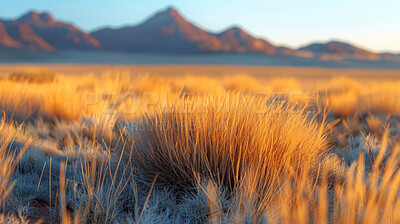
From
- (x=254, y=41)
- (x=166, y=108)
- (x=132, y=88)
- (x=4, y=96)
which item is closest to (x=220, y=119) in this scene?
(x=166, y=108)

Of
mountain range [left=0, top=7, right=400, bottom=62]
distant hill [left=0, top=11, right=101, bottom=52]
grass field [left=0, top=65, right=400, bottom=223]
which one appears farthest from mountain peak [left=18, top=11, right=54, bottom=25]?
grass field [left=0, top=65, right=400, bottom=223]

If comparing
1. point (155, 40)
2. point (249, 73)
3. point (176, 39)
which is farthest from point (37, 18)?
point (249, 73)

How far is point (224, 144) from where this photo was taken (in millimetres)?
2387

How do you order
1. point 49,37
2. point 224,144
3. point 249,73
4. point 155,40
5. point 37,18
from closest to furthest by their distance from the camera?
point 224,144, point 249,73, point 49,37, point 155,40, point 37,18

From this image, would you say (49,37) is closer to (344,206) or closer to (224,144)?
(224,144)

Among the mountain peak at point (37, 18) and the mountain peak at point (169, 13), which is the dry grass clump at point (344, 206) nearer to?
the mountain peak at point (169, 13)

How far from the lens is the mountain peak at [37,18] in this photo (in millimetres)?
152000

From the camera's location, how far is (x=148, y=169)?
2.59 m

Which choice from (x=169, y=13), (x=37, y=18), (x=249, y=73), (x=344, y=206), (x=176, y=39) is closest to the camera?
(x=344, y=206)

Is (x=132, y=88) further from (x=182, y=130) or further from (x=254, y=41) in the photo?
(x=254, y=41)

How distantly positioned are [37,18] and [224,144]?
17353 cm

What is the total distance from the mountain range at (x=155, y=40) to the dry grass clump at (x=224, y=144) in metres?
99.3

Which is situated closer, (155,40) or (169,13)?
(155,40)

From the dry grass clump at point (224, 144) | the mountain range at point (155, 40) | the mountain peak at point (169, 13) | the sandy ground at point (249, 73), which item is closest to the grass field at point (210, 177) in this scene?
the dry grass clump at point (224, 144)
